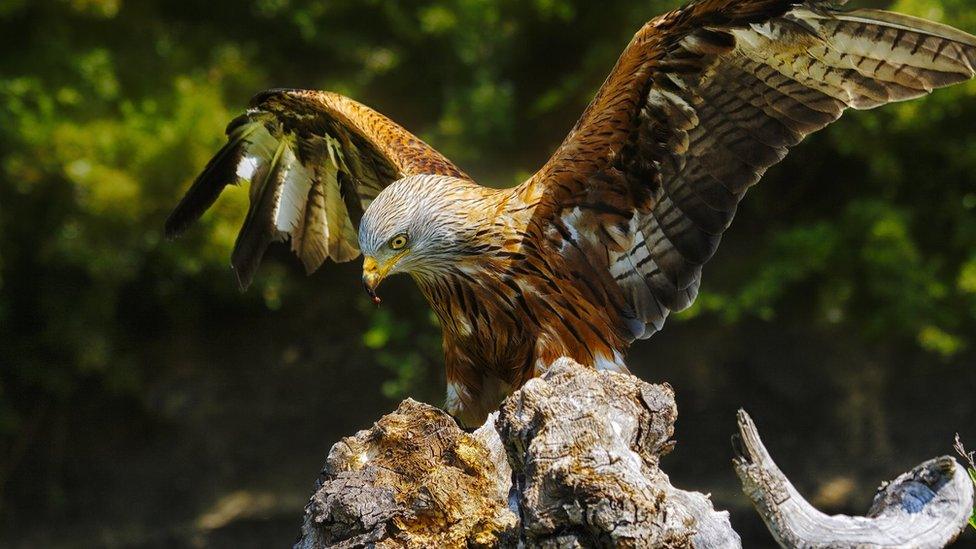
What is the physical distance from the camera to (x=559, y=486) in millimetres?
2205

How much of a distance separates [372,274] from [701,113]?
1204mm

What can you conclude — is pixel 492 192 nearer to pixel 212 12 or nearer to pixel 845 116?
pixel 845 116

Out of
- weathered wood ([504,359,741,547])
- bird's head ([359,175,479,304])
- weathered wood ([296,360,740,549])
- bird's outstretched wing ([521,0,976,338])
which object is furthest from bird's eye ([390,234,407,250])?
weathered wood ([504,359,741,547])

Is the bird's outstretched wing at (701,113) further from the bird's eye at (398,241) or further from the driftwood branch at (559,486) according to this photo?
the driftwood branch at (559,486)

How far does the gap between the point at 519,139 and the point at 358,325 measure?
1.72 m

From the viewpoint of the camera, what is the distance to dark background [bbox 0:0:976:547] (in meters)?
6.55

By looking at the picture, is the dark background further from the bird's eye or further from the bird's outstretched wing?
the bird's eye

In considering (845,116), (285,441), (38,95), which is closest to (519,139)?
(845,116)

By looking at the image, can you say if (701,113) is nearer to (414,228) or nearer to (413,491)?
(414,228)

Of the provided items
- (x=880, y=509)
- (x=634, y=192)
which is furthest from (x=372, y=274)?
(x=880, y=509)

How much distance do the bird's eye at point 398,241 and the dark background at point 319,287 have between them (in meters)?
3.17

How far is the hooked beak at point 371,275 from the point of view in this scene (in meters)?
3.44

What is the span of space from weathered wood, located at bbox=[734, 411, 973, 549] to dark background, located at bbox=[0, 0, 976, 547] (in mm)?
3856

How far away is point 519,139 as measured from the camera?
723 cm
